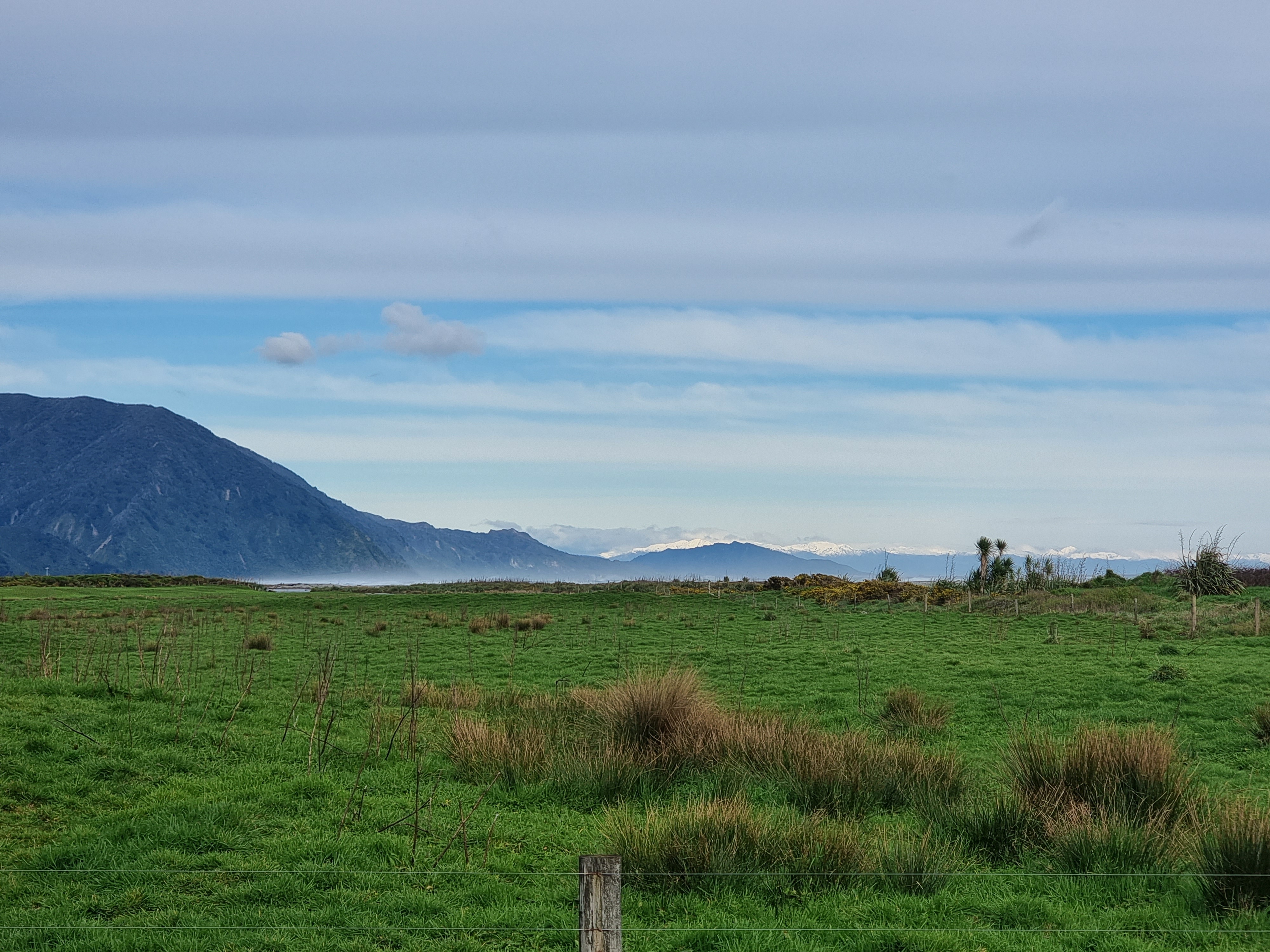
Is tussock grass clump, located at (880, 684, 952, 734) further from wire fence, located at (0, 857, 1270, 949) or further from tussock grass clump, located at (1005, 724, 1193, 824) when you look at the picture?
wire fence, located at (0, 857, 1270, 949)

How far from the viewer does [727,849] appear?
8570 mm

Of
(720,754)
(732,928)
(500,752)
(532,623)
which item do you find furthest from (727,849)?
(532,623)

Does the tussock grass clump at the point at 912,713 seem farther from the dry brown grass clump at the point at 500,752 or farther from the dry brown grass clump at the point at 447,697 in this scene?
the dry brown grass clump at the point at 447,697

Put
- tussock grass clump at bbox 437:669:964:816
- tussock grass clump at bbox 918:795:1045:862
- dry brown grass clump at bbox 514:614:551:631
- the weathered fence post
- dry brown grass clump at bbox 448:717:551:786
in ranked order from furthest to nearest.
Answer: dry brown grass clump at bbox 514:614:551:631 < dry brown grass clump at bbox 448:717:551:786 < tussock grass clump at bbox 437:669:964:816 < tussock grass clump at bbox 918:795:1045:862 < the weathered fence post

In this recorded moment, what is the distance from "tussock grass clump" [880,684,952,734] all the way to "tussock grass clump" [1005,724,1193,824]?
18.9 ft

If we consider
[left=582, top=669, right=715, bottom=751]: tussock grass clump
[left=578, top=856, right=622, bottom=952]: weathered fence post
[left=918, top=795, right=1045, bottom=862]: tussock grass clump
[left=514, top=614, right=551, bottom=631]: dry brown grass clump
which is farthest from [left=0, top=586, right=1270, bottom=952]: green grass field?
[left=514, top=614, right=551, bottom=631]: dry brown grass clump

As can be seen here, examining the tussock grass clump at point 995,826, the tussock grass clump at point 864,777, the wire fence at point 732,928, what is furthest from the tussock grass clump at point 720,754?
the wire fence at point 732,928

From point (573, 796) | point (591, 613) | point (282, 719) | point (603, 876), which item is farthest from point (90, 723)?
point (591, 613)

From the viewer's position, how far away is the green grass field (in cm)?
745

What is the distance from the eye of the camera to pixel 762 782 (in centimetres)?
1167

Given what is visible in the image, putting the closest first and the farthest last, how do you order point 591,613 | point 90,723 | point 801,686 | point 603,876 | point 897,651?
point 603,876 → point 90,723 → point 801,686 → point 897,651 → point 591,613

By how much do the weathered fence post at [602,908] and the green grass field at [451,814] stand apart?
273 cm

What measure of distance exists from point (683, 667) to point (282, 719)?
Result: 460 inches

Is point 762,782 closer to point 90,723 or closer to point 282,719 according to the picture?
point 282,719
